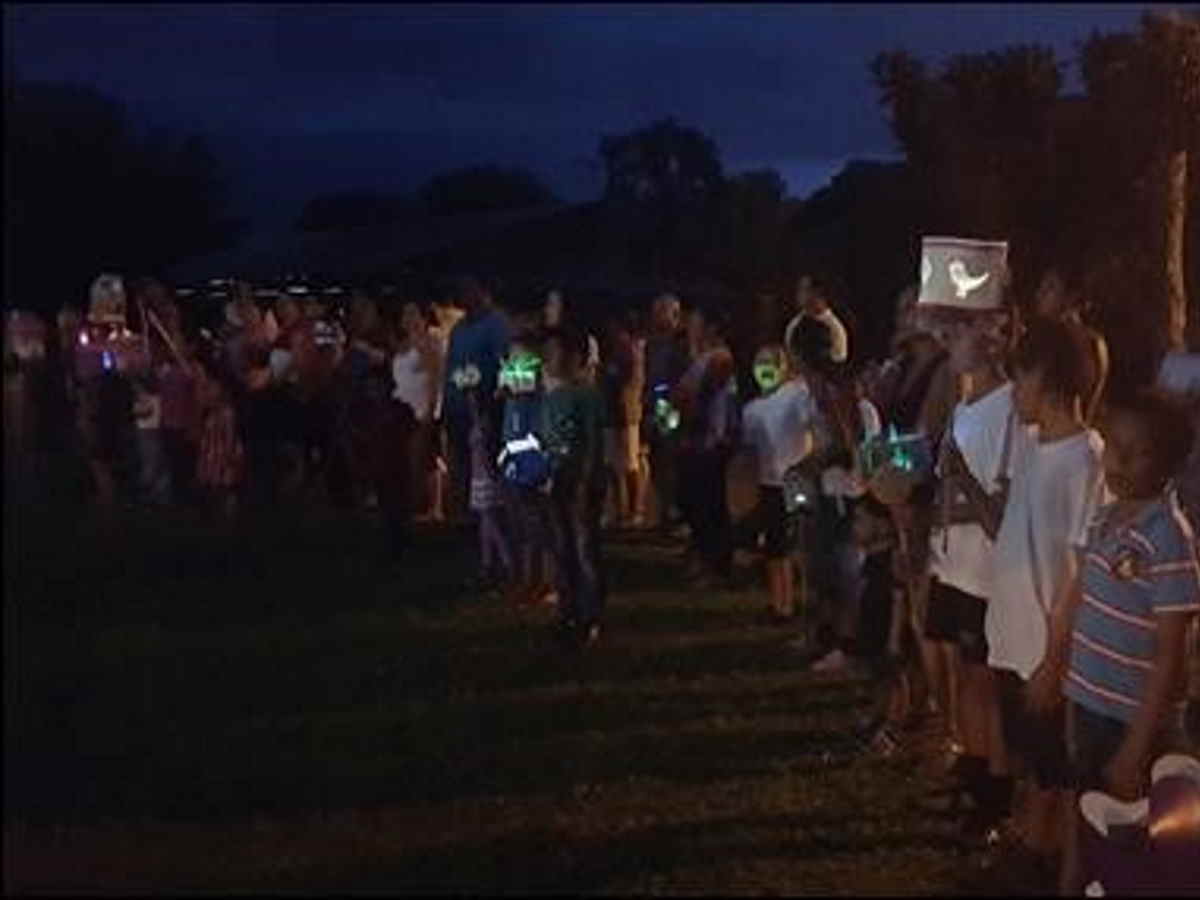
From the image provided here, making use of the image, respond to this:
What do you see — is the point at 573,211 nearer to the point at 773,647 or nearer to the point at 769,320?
the point at 769,320

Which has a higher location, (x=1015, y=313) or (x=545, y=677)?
(x=1015, y=313)

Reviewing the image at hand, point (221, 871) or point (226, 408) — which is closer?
point (221, 871)

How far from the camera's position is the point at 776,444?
1329 centimetres

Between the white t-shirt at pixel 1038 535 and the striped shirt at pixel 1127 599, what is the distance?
1.04 ft

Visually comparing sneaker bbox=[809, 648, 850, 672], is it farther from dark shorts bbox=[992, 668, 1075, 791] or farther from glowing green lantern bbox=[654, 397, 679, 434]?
glowing green lantern bbox=[654, 397, 679, 434]

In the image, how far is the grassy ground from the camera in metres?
6.03

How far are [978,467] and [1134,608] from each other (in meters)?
1.73

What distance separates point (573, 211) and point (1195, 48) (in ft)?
15.0

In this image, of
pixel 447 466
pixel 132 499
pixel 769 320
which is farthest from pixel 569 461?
pixel 132 499

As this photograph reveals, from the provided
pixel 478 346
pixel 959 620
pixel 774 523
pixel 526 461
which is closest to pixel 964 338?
pixel 959 620

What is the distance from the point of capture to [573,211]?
17.3 meters

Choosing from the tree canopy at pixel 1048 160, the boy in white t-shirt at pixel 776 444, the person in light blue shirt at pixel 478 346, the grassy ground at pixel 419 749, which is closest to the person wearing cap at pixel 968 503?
the grassy ground at pixel 419 749

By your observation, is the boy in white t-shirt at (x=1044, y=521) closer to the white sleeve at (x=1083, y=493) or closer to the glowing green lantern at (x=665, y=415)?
the white sleeve at (x=1083, y=493)

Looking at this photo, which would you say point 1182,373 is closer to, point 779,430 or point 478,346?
point 779,430
